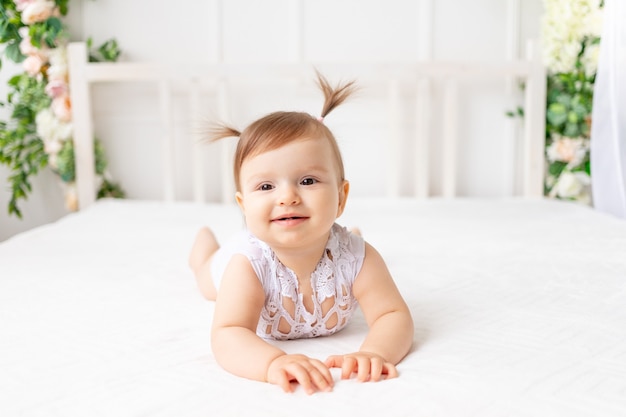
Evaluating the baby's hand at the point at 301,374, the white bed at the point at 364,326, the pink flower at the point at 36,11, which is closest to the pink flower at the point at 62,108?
the pink flower at the point at 36,11

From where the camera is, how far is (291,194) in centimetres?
84

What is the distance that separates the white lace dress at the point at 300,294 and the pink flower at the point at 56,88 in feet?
5.23

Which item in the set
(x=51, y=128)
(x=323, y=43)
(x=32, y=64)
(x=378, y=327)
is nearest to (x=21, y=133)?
(x=51, y=128)

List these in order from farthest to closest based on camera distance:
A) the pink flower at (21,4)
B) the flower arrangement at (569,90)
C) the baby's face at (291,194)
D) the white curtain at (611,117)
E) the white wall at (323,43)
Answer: the white wall at (323,43), the pink flower at (21,4), the flower arrangement at (569,90), the white curtain at (611,117), the baby's face at (291,194)

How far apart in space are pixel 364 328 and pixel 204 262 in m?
0.45

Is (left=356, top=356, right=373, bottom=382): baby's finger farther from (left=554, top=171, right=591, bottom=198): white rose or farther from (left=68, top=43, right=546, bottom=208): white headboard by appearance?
(left=554, top=171, right=591, bottom=198): white rose

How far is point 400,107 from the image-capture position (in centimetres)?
239

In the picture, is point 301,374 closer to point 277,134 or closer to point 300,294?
point 300,294

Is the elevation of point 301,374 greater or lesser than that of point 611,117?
lesser

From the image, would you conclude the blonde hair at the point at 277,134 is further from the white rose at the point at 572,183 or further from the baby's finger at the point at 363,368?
the white rose at the point at 572,183

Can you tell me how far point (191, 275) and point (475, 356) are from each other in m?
0.70

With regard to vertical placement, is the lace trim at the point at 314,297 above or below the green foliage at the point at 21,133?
below

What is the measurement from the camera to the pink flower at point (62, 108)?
231 cm

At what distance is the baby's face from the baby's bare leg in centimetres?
37
